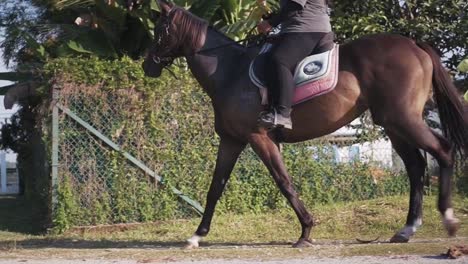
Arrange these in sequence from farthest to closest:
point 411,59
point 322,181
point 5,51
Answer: point 5,51, point 322,181, point 411,59

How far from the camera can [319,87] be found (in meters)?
7.82

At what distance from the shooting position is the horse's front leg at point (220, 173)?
8328mm

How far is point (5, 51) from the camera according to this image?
1877 centimetres

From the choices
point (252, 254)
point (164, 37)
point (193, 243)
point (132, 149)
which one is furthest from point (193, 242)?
point (132, 149)

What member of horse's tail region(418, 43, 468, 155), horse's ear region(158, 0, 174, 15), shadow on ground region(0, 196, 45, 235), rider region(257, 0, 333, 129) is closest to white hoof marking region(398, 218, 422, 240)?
horse's tail region(418, 43, 468, 155)

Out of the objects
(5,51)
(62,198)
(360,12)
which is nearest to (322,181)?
(360,12)

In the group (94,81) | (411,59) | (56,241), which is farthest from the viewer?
(94,81)

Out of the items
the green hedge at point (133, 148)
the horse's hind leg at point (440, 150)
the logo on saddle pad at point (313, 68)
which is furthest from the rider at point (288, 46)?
the green hedge at point (133, 148)

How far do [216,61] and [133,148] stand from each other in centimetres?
301

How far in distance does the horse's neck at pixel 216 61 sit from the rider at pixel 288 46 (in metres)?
0.59

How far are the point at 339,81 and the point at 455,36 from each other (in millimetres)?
5527

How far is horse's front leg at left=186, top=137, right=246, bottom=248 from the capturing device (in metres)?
8.33

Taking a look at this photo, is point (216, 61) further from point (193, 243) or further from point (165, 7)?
point (193, 243)

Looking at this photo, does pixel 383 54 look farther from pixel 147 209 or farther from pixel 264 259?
pixel 147 209
